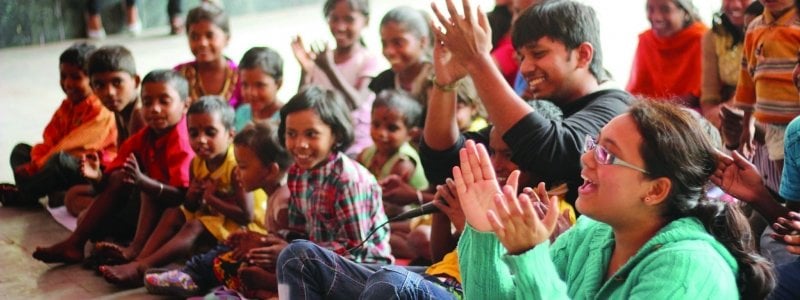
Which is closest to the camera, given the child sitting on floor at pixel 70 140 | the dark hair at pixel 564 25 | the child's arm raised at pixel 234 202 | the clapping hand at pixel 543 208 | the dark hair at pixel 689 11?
the clapping hand at pixel 543 208

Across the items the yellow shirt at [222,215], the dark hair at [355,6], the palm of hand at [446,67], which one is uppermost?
the dark hair at [355,6]

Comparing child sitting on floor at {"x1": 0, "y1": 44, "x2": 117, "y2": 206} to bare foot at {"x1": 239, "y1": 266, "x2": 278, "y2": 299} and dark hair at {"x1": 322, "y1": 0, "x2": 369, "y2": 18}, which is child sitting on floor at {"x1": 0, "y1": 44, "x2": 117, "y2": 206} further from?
bare foot at {"x1": 239, "y1": 266, "x2": 278, "y2": 299}

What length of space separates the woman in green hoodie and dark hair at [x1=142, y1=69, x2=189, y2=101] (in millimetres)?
2302

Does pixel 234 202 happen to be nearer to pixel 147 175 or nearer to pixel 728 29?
pixel 147 175

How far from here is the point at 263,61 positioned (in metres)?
4.50

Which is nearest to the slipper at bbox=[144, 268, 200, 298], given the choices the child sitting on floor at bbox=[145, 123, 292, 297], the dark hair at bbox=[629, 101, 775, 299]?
the child sitting on floor at bbox=[145, 123, 292, 297]

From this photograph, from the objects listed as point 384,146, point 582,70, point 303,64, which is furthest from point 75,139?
point 582,70

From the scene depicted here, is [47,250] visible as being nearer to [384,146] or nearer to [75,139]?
[75,139]

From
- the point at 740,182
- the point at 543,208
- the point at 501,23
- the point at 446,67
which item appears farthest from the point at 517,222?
the point at 501,23

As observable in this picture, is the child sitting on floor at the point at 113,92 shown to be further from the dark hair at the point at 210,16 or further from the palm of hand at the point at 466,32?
the palm of hand at the point at 466,32

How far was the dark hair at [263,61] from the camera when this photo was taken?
14.7 feet

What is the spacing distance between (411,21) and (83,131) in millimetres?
1538

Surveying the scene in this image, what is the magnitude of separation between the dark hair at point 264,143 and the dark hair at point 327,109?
0.19m

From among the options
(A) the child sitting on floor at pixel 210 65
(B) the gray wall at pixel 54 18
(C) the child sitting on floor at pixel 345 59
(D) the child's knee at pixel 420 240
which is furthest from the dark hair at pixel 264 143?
(B) the gray wall at pixel 54 18
